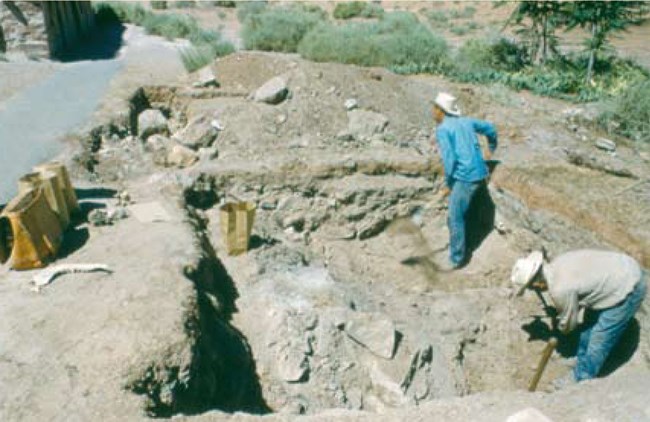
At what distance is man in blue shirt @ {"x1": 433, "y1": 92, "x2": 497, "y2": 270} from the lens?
608cm

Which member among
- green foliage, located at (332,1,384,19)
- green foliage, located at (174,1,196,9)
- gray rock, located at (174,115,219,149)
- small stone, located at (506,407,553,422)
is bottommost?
green foliage, located at (332,1,384,19)

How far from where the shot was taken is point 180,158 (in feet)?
24.2

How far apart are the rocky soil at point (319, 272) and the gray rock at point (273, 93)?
0.10 feet

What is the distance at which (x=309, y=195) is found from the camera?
7.27 metres

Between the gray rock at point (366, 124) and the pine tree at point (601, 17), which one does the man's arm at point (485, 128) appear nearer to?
the gray rock at point (366, 124)

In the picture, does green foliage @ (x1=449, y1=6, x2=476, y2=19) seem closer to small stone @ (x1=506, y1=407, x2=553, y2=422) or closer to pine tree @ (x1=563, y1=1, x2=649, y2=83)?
pine tree @ (x1=563, y1=1, x2=649, y2=83)

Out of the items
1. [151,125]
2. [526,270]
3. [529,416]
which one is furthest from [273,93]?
[529,416]

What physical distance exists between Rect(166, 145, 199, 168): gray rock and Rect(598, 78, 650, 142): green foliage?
6339 millimetres

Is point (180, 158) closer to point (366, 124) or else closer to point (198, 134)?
point (198, 134)

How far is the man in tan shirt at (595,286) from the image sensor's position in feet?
14.1

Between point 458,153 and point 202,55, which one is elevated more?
point 458,153

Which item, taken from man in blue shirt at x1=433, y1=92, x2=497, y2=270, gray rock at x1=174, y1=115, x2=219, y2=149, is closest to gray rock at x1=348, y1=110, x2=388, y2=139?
gray rock at x1=174, y1=115, x2=219, y2=149

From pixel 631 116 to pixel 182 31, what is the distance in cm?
1471

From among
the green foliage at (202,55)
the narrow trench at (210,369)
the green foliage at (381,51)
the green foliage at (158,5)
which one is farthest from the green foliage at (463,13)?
the narrow trench at (210,369)
